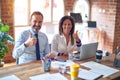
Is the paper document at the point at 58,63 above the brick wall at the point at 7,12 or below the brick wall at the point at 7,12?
below

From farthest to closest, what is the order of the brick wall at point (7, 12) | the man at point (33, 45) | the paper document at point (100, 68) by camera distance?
1. the brick wall at point (7, 12)
2. the man at point (33, 45)
3. the paper document at point (100, 68)

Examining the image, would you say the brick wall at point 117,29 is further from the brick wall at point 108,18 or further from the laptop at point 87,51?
the laptop at point 87,51

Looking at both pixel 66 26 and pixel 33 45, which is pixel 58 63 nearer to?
pixel 33 45

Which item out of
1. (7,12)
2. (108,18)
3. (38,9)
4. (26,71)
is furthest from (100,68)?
(108,18)

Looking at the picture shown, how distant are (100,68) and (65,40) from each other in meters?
0.76

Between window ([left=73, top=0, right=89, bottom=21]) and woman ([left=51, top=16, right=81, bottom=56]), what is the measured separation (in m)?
2.55

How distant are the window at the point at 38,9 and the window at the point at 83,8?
1.40ft

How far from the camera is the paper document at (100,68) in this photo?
5.94ft

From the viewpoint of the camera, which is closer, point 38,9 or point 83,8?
point 38,9

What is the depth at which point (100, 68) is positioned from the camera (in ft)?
6.31

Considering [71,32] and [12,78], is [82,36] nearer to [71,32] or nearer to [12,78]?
[71,32]

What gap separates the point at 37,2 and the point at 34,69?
2.94m

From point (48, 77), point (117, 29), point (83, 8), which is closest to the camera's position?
point (48, 77)

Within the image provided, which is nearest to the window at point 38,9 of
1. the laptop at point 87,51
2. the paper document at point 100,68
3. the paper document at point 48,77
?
the laptop at point 87,51
